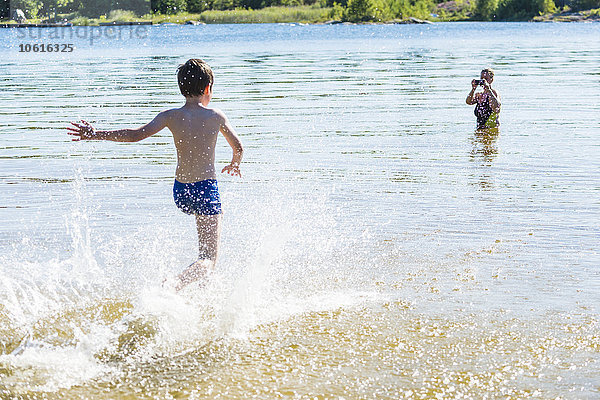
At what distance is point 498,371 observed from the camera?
466 centimetres

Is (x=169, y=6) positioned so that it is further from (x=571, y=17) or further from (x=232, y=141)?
(x=232, y=141)

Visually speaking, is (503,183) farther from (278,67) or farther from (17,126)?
(278,67)

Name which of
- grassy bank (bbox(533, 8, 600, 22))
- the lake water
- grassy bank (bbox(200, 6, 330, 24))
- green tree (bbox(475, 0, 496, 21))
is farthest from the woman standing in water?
green tree (bbox(475, 0, 496, 21))

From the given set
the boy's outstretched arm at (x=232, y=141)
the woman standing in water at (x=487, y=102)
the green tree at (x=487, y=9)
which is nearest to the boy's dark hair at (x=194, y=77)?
the boy's outstretched arm at (x=232, y=141)

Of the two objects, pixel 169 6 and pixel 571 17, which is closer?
pixel 571 17

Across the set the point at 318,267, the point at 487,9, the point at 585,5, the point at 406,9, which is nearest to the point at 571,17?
the point at 585,5

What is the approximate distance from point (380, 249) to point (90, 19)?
129 meters

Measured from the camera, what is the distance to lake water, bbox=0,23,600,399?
15.4 ft

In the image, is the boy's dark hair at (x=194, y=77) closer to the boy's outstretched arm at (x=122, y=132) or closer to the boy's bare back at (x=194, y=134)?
the boy's bare back at (x=194, y=134)

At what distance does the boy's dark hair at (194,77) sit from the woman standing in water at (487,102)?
9.36 meters

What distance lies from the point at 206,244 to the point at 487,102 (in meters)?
9.86

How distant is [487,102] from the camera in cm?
1427

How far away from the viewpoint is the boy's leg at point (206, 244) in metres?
5.53

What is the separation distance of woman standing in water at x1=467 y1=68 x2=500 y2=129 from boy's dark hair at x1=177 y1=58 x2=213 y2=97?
936cm
